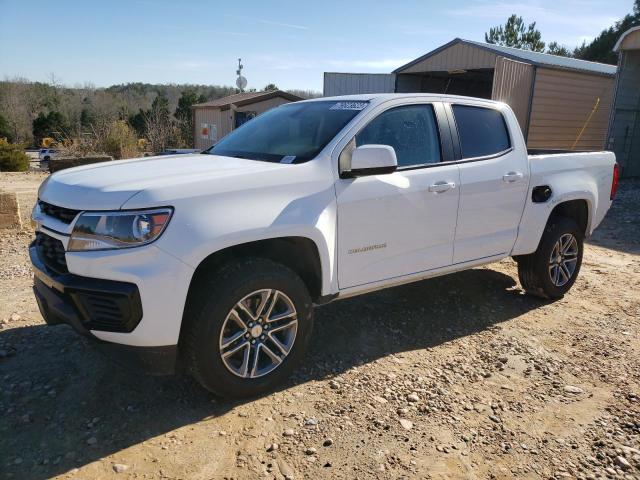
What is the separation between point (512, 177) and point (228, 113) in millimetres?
22766

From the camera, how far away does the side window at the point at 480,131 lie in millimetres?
4160

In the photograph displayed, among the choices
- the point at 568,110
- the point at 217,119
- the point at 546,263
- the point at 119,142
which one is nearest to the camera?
the point at 546,263

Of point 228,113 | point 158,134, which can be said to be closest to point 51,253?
point 158,134

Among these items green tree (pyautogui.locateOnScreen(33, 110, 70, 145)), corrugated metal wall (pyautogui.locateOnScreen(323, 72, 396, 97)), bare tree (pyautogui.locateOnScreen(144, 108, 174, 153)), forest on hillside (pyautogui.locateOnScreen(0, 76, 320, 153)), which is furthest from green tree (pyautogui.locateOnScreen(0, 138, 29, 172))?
green tree (pyautogui.locateOnScreen(33, 110, 70, 145))

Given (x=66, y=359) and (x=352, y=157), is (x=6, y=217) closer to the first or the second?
(x=66, y=359)

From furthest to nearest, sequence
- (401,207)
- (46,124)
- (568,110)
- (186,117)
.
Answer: (46,124) → (186,117) → (568,110) → (401,207)

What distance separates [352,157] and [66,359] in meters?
2.41

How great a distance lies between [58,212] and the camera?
9.68 ft

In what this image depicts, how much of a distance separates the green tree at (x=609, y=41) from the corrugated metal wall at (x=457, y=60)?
22.0 metres

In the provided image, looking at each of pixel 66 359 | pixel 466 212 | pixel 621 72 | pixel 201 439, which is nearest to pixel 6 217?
pixel 66 359

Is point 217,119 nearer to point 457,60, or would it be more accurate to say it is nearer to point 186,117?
point 186,117

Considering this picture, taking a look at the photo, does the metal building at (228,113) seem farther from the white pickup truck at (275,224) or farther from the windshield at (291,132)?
the white pickup truck at (275,224)

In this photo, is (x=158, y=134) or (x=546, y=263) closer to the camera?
(x=546, y=263)

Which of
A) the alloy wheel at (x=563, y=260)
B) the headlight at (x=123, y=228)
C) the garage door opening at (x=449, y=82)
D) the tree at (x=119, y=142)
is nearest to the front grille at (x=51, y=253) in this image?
the headlight at (x=123, y=228)
